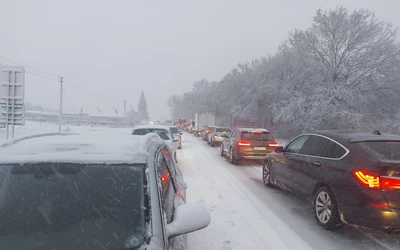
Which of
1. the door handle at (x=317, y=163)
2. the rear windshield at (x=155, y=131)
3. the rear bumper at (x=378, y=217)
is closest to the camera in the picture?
the rear bumper at (x=378, y=217)

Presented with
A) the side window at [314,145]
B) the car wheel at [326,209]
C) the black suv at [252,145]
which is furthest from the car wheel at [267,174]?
the black suv at [252,145]

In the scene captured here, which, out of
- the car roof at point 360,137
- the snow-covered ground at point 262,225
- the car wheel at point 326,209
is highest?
the car roof at point 360,137

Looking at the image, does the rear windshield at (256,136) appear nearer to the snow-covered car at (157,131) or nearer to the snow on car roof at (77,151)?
the snow-covered car at (157,131)

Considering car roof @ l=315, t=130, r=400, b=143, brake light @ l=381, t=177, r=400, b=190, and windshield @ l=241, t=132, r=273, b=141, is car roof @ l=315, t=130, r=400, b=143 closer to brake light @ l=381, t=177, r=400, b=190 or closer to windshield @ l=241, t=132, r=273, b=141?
brake light @ l=381, t=177, r=400, b=190

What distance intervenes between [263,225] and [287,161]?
6.99 feet

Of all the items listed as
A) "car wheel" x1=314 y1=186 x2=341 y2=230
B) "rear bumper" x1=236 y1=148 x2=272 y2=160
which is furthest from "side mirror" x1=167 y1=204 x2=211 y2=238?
"rear bumper" x1=236 y1=148 x2=272 y2=160

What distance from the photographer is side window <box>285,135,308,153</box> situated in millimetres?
6875

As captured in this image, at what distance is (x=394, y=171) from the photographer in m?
4.36

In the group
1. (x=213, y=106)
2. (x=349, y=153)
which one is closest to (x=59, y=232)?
(x=349, y=153)

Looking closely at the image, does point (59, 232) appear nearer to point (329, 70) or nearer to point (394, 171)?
point (394, 171)

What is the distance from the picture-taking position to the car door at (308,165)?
5714 mm

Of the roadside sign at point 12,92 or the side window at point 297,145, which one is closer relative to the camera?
the side window at point 297,145

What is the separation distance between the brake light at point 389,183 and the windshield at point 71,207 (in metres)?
3.73

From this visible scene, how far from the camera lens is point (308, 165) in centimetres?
599
